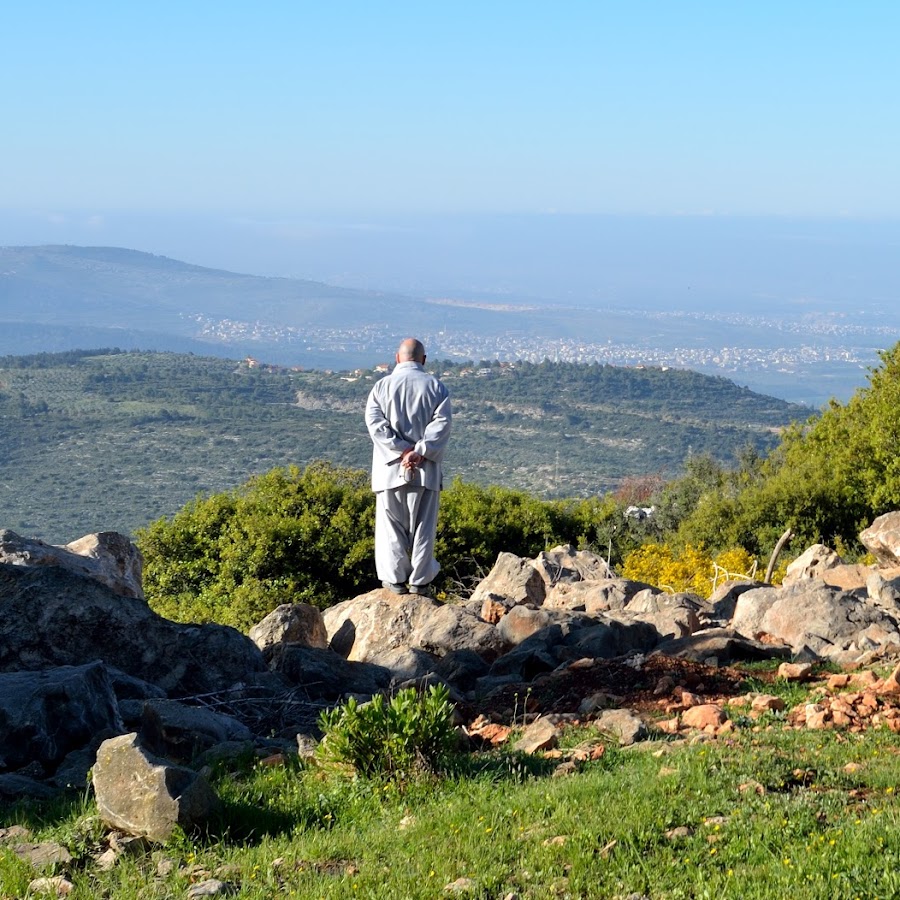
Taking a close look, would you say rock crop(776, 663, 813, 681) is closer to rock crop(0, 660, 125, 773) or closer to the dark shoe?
rock crop(0, 660, 125, 773)

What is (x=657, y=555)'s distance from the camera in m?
22.2

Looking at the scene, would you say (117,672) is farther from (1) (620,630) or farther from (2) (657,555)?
(2) (657,555)

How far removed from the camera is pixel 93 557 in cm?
1230

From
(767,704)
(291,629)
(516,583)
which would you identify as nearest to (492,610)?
(516,583)

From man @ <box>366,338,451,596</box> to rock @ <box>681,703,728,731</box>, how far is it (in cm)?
528

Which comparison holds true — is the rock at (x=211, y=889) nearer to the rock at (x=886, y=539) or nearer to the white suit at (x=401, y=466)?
the white suit at (x=401, y=466)

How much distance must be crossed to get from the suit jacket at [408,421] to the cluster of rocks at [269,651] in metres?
1.29

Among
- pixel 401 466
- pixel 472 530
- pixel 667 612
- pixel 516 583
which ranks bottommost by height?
pixel 472 530

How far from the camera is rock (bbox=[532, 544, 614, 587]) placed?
14.7 m

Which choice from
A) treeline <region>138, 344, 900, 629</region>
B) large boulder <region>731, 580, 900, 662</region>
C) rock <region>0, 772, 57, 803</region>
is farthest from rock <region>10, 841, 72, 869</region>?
treeline <region>138, 344, 900, 629</region>

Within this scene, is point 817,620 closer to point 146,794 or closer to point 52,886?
point 146,794

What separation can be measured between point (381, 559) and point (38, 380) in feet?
261

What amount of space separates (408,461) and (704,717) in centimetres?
540

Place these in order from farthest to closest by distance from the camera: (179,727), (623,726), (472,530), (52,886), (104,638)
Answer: (472,530) < (104,638) < (179,727) < (623,726) < (52,886)
